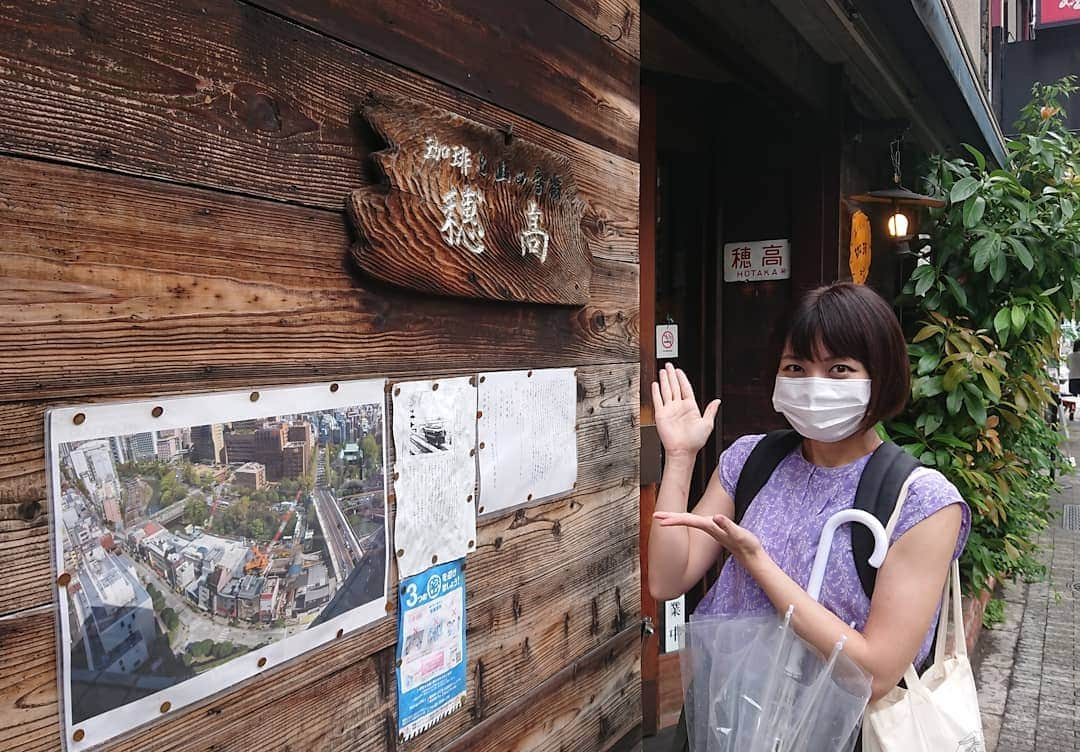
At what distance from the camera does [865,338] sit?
5.68 ft

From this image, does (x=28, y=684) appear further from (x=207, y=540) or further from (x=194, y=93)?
(x=194, y=93)

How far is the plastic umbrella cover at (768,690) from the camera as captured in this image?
1532 millimetres

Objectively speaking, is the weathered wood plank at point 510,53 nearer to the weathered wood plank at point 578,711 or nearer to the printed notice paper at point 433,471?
the printed notice paper at point 433,471

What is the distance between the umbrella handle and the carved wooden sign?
2.59 ft

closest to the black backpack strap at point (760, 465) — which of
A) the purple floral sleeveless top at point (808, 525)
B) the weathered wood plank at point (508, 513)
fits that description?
the purple floral sleeveless top at point (808, 525)

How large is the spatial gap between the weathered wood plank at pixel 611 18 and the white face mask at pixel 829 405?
108 centimetres

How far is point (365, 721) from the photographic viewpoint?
4.43ft

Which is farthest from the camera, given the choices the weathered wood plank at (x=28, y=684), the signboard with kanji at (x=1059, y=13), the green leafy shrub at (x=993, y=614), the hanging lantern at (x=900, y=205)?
the signboard with kanji at (x=1059, y=13)

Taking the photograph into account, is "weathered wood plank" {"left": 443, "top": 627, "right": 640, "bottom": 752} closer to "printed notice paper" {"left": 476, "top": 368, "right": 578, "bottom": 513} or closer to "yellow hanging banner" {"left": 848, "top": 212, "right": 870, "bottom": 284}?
"printed notice paper" {"left": 476, "top": 368, "right": 578, "bottom": 513}

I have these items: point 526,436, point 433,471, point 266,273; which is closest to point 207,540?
point 266,273

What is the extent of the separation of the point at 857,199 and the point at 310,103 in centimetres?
433

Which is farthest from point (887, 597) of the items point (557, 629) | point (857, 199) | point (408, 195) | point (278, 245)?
point (857, 199)

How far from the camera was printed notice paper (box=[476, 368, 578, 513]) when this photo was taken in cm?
167

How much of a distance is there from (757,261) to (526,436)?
11.4ft
